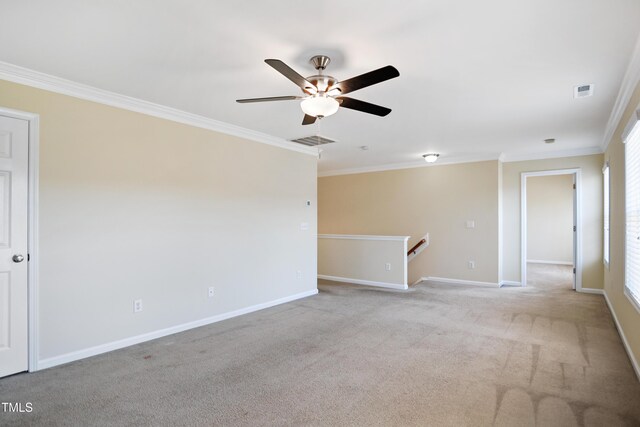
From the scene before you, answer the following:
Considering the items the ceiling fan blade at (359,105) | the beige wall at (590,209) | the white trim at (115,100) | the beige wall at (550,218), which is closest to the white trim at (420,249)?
the beige wall at (590,209)

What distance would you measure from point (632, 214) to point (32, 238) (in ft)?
17.2

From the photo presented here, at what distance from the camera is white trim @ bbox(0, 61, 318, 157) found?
9.14ft

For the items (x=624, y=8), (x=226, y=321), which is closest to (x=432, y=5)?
(x=624, y=8)

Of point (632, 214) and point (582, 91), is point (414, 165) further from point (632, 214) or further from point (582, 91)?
point (632, 214)

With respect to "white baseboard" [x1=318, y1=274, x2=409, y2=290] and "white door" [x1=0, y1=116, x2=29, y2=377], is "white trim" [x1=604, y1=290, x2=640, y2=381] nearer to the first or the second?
"white baseboard" [x1=318, y1=274, x2=409, y2=290]

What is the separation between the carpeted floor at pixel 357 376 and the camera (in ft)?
7.25

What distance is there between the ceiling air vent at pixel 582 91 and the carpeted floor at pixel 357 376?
2.44 metres

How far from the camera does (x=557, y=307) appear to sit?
4.85 metres

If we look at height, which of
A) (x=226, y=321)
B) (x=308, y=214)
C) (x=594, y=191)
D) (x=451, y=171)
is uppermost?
(x=451, y=171)

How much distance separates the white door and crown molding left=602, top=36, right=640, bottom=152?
468cm

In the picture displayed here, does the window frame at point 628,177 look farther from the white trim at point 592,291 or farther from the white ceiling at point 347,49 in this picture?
the white trim at point 592,291

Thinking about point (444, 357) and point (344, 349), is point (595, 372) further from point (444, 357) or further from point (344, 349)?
point (344, 349)

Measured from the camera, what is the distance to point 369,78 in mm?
2270

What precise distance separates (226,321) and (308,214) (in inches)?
86.8
